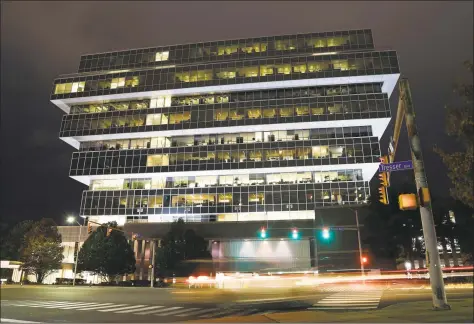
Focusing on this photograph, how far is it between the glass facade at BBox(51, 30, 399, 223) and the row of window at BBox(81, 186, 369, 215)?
201 millimetres

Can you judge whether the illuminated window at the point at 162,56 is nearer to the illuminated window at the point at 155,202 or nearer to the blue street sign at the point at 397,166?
the illuminated window at the point at 155,202

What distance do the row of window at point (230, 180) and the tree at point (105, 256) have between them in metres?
18.1

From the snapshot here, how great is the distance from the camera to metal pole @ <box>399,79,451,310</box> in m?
11.9

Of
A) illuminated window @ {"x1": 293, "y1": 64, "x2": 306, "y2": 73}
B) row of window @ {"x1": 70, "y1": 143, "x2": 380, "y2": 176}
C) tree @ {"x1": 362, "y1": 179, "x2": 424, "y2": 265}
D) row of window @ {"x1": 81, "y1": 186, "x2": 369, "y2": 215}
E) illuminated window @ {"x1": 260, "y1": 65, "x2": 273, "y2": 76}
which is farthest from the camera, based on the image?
illuminated window @ {"x1": 260, "y1": 65, "x2": 273, "y2": 76}

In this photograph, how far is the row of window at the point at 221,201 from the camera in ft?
215

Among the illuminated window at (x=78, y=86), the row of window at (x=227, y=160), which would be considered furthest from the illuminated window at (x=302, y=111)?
the illuminated window at (x=78, y=86)

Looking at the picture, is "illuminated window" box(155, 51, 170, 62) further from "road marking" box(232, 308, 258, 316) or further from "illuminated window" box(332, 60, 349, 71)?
"road marking" box(232, 308, 258, 316)

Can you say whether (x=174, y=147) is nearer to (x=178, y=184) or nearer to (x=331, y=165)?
(x=178, y=184)

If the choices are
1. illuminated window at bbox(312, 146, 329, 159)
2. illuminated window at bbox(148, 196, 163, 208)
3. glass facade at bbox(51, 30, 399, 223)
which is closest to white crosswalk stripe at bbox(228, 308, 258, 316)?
glass facade at bbox(51, 30, 399, 223)

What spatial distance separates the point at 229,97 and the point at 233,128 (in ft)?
27.0

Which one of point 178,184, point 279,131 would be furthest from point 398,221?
point 178,184

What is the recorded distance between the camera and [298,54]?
76562 mm

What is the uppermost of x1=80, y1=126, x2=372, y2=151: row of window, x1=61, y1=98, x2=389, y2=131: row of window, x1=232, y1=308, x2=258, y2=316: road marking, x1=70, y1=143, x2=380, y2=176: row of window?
x1=61, y1=98, x2=389, y2=131: row of window

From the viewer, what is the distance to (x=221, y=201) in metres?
68.4
